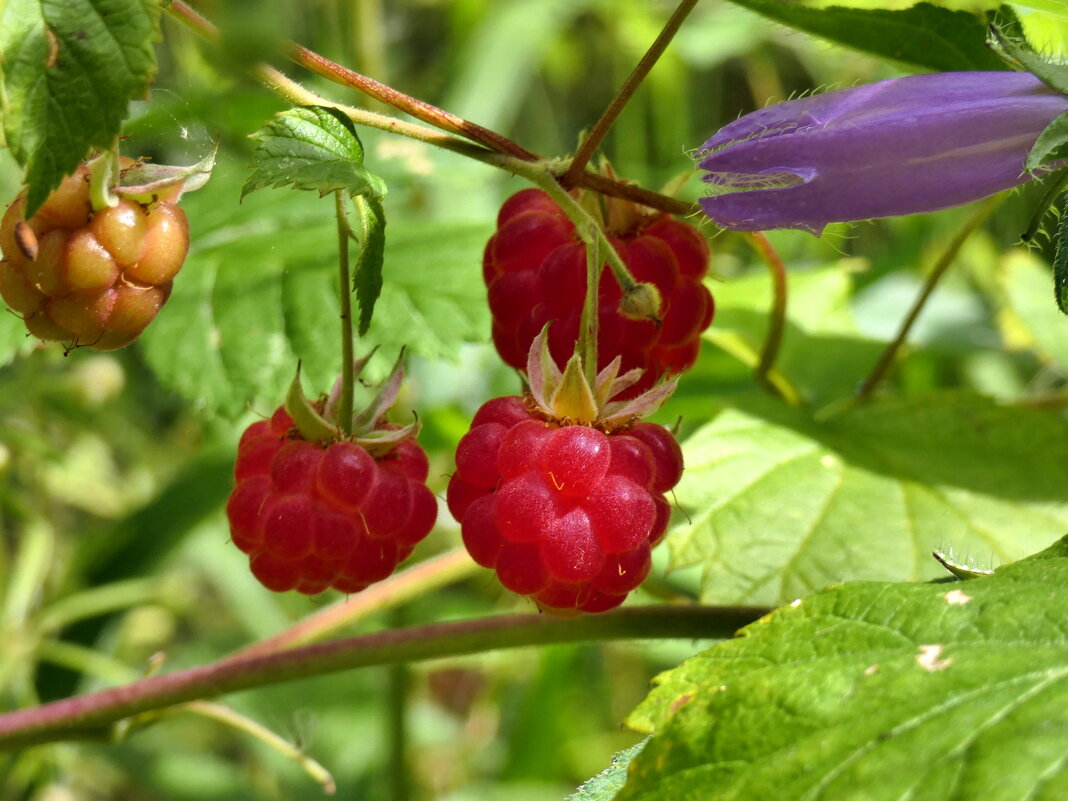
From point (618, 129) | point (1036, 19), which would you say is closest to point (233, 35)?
point (1036, 19)

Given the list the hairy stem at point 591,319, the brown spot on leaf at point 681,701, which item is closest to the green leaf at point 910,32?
the hairy stem at point 591,319

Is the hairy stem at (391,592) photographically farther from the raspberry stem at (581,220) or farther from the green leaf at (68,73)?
the green leaf at (68,73)

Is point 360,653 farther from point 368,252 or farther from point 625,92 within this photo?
point 625,92

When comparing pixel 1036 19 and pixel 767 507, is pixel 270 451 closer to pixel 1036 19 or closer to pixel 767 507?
pixel 767 507

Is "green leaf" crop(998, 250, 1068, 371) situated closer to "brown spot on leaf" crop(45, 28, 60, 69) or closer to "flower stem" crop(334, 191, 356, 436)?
"flower stem" crop(334, 191, 356, 436)

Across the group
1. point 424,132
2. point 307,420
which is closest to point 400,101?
point 424,132

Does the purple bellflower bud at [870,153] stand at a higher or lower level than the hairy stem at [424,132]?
higher

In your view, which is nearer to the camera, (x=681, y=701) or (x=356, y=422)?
(x=681, y=701)
